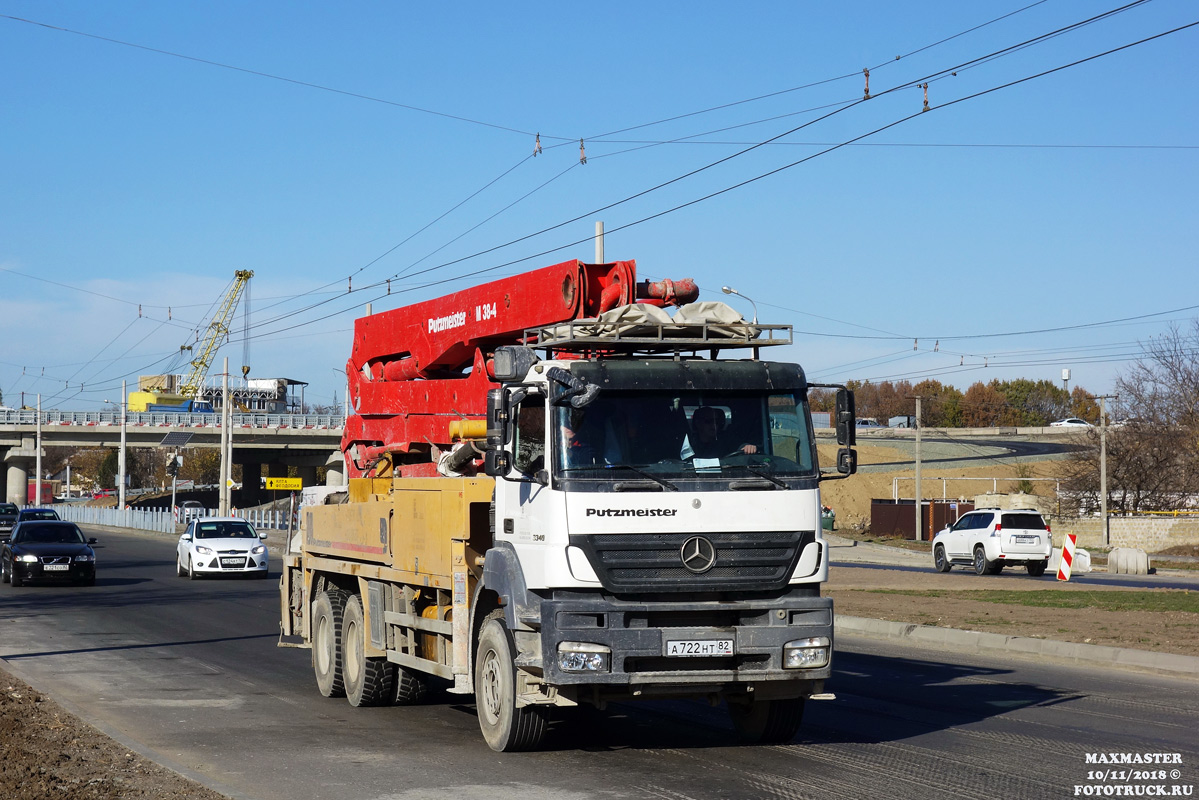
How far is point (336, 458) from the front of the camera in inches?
719

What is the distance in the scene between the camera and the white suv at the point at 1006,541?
34844mm

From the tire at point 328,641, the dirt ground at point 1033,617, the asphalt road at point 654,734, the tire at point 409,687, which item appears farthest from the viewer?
the dirt ground at point 1033,617

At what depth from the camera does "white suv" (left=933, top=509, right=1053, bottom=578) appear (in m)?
34.8

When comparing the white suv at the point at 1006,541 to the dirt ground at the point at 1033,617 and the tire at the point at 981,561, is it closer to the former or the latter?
the tire at the point at 981,561

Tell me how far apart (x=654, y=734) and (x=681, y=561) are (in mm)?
2354

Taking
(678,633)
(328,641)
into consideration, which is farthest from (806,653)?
(328,641)

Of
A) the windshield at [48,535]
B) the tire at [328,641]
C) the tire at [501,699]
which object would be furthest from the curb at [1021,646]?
the windshield at [48,535]

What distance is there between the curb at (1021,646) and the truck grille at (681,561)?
634 cm

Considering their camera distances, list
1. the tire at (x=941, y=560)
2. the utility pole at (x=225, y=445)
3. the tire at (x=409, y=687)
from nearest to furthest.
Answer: the tire at (x=409, y=687)
the tire at (x=941, y=560)
the utility pole at (x=225, y=445)

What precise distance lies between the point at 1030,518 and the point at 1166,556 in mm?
17026

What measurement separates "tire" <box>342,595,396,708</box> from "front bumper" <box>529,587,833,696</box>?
368 centimetres

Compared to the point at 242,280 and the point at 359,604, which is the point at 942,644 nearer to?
the point at 359,604

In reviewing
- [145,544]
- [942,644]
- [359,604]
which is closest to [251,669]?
[359,604]

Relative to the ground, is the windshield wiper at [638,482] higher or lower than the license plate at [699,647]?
higher
